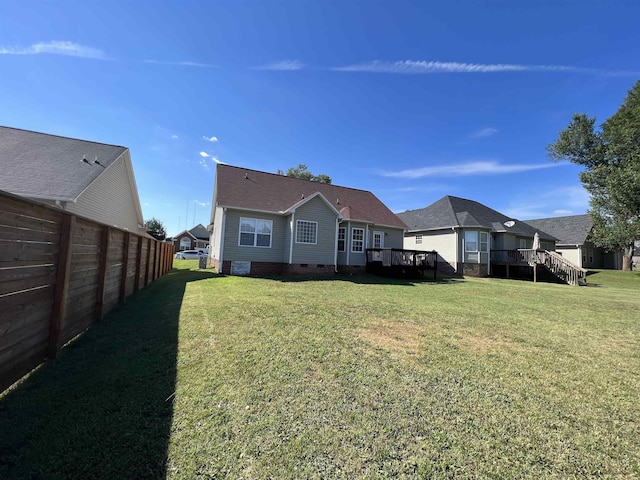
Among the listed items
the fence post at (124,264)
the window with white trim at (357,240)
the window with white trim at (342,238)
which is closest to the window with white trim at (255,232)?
the window with white trim at (342,238)

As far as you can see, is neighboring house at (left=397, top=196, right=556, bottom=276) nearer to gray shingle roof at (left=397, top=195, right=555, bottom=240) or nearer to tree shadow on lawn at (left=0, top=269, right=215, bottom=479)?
gray shingle roof at (left=397, top=195, right=555, bottom=240)

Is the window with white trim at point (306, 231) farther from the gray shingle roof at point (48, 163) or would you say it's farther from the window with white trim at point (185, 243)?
the window with white trim at point (185, 243)

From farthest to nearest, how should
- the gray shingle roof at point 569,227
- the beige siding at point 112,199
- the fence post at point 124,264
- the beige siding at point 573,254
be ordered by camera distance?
the gray shingle roof at point 569,227 → the beige siding at point 573,254 → the beige siding at point 112,199 → the fence post at point 124,264

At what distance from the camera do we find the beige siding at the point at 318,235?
14953mm

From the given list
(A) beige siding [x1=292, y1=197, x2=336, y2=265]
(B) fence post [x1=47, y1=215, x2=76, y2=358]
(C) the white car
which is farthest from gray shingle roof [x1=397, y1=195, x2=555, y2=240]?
(C) the white car

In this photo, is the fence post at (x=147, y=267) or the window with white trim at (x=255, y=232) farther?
the window with white trim at (x=255, y=232)

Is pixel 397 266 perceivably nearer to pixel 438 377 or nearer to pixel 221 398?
pixel 438 377

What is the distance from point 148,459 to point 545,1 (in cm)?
1605

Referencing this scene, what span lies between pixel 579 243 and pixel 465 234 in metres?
15.9

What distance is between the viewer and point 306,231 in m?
15.2

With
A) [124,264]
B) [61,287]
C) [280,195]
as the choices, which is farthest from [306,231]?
[61,287]

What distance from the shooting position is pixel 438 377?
335 centimetres

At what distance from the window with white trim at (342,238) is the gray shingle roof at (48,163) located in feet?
41.3

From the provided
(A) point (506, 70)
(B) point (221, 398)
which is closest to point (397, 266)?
(A) point (506, 70)
